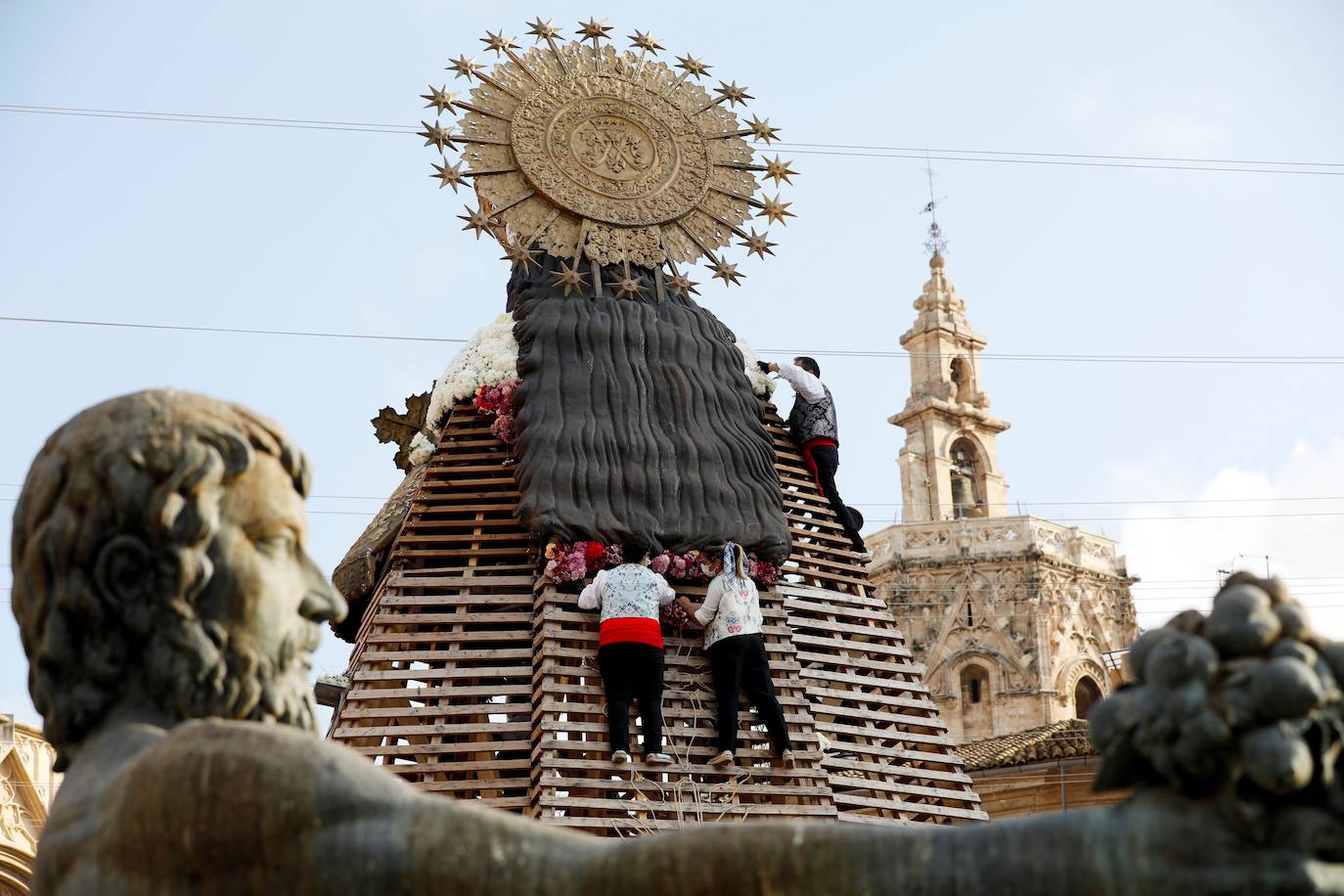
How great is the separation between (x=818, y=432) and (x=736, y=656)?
8.01ft

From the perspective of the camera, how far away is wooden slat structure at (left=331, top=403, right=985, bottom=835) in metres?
10.5

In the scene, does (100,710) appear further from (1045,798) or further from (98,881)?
(1045,798)

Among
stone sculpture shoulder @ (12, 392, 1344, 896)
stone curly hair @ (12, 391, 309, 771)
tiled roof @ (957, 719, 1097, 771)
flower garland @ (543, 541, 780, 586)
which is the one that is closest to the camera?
stone sculpture shoulder @ (12, 392, 1344, 896)

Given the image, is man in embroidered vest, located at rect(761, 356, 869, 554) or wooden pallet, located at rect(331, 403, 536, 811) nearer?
wooden pallet, located at rect(331, 403, 536, 811)

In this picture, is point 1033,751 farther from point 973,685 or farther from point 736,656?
point 973,685

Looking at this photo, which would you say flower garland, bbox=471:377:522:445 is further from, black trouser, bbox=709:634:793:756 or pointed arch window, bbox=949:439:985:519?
pointed arch window, bbox=949:439:985:519

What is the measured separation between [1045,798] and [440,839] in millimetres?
19193

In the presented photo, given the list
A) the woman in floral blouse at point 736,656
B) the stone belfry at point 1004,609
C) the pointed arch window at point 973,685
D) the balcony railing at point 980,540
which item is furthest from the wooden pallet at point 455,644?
the pointed arch window at point 973,685

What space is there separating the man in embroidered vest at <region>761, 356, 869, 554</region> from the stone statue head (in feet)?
33.8

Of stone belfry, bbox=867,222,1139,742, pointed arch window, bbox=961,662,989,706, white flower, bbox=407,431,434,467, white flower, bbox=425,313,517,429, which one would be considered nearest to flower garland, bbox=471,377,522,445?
white flower, bbox=425,313,517,429

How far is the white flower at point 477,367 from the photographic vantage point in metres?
12.3

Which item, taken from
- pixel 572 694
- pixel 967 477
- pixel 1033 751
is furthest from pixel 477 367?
pixel 967 477

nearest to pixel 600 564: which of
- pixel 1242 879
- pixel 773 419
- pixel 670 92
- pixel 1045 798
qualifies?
pixel 773 419

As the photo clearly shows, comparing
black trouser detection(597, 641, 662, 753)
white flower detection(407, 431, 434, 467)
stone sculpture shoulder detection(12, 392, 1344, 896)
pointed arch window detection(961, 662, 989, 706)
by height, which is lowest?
stone sculpture shoulder detection(12, 392, 1344, 896)
